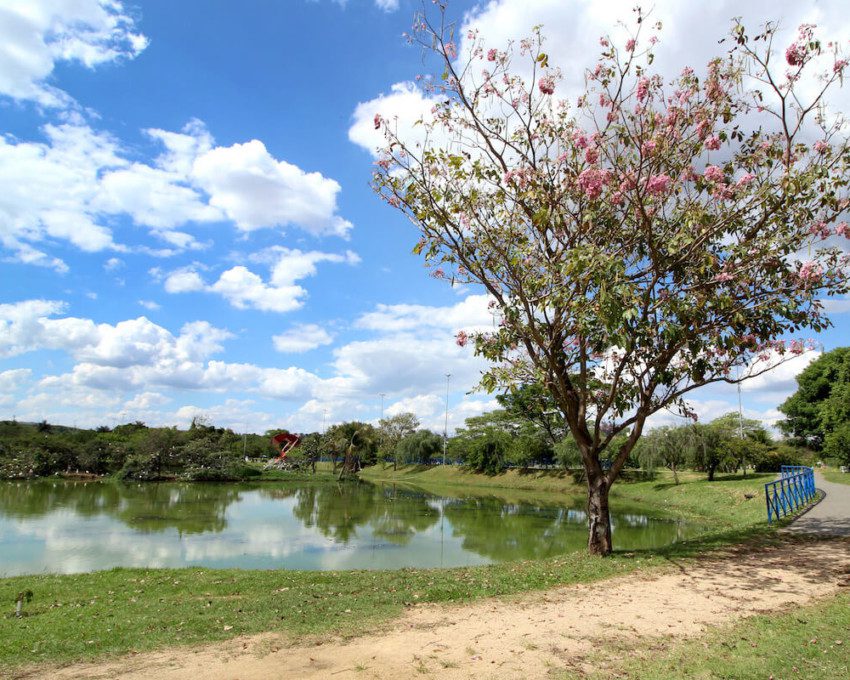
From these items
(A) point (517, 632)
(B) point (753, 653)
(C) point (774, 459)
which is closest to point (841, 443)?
(C) point (774, 459)

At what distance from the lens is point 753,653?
5.07m

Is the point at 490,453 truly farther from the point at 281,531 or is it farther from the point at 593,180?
the point at 593,180

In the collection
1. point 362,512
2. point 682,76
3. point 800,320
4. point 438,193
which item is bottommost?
point 362,512

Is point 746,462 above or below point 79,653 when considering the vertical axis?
above

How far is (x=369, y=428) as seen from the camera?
66.1 metres

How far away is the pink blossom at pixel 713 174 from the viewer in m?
8.36

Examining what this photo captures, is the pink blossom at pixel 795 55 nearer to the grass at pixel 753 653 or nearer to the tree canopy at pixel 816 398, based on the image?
the grass at pixel 753 653

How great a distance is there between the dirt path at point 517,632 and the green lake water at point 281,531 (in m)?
7.08

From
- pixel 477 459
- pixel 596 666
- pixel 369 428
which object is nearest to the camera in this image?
pixel 596 666

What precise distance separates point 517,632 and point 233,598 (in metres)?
5.08

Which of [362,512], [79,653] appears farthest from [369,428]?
[79,653]

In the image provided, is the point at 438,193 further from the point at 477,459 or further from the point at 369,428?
the point at 369,428

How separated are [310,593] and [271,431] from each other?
109589 mm

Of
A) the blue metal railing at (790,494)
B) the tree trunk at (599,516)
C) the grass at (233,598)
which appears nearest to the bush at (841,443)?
the blue metal railing at (790,494)
